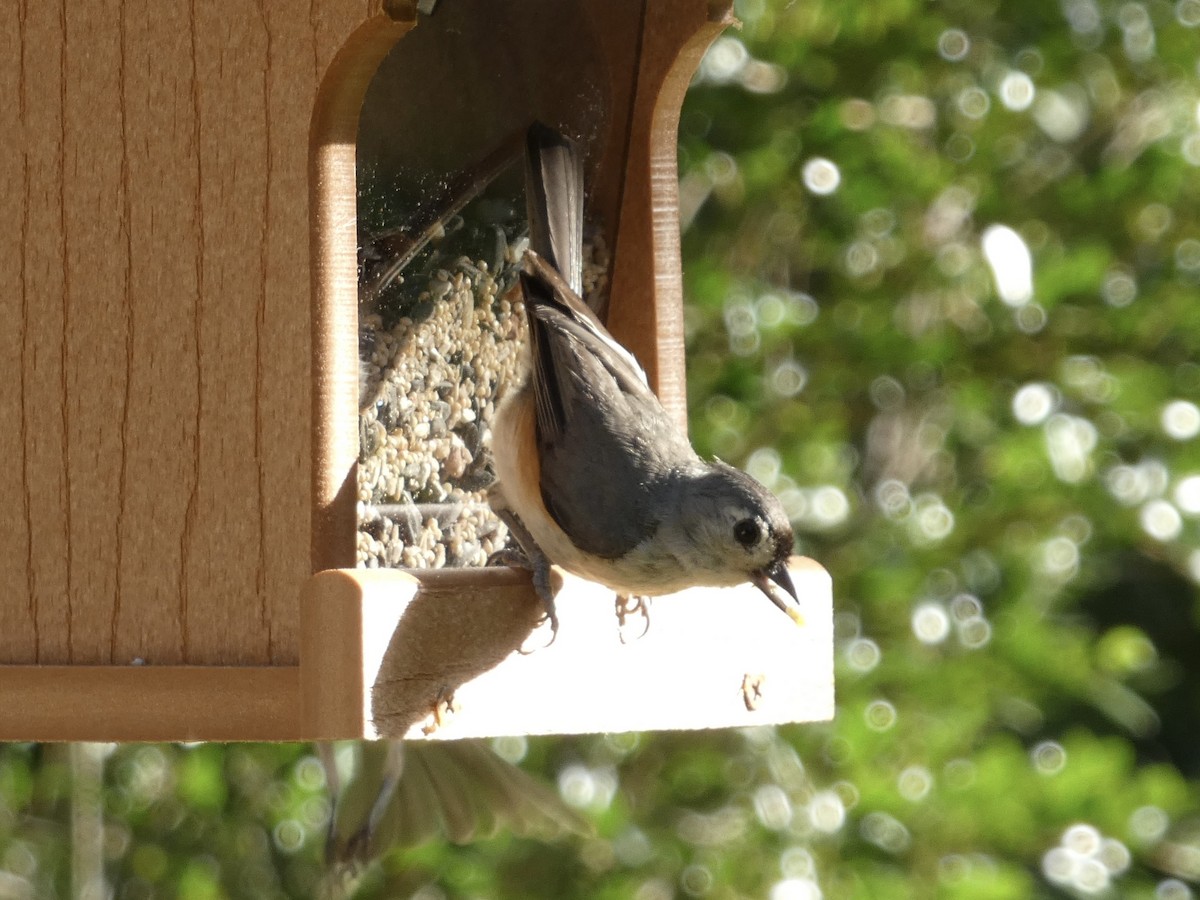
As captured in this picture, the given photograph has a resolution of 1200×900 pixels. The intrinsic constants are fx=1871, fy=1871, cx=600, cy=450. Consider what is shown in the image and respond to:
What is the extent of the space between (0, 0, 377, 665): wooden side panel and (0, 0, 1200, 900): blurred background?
5.43 feet

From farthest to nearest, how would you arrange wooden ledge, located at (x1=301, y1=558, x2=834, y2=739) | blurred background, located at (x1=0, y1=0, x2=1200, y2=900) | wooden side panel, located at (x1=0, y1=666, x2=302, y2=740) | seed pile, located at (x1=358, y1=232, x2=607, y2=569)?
blurred background, located at (x1=0, y1=0, x2=1200, y2=900)
seed pile, located at (x1=358, y1=232, x2=607, y2=569)
wooden side panel, located at (x1=0, y1=666, x2=302, y2=740)
wooden ledge, located at (x1=301, y1=558, x2=834, y2=739)

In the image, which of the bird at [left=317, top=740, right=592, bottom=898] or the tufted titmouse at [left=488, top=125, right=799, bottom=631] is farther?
the bird at [left=317, top=740, right=592, bottom=898]

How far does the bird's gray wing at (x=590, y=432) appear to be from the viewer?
9.73 feet

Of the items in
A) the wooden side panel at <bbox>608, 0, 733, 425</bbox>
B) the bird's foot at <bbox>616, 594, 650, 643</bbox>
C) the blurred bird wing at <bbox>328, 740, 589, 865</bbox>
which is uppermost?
the wooden side panel at <bbox>608, 0, 733, 425</bbox>

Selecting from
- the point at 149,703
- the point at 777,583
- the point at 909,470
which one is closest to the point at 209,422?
the point at 149,703

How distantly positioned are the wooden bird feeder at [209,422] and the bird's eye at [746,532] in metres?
0.21

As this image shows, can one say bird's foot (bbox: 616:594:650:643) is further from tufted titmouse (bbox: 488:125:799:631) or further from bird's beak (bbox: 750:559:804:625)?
bird's beak (bbox: 750:559:804:625)

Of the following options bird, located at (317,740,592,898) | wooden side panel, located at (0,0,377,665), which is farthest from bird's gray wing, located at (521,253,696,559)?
bird, located at (317,740,592,898)

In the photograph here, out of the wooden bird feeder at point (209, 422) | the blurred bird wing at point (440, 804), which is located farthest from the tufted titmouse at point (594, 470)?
the blurred bird wing at point (440, 804)

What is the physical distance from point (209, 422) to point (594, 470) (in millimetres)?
644

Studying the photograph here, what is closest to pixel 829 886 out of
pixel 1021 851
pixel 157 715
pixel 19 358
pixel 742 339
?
pixel 1021 851

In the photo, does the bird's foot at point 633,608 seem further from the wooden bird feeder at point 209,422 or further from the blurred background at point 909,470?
the blurred background at point 909,470

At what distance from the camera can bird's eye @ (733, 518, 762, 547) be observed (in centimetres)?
288

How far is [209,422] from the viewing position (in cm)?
274
